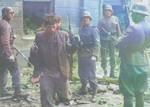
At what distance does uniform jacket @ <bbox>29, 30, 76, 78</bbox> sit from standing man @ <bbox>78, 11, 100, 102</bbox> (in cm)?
30

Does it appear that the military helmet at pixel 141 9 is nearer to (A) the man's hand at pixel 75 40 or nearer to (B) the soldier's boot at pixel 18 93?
(A) the man's hand at pixel 75 40

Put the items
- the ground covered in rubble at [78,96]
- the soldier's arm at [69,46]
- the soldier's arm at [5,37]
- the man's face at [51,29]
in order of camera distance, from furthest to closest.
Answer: the ground covered in rubble at [78,96] < the soldier's arm at [5,37] < the soldier's arm at [69,46] < the man's face at [51,29]

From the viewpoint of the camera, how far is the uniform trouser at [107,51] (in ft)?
12.9

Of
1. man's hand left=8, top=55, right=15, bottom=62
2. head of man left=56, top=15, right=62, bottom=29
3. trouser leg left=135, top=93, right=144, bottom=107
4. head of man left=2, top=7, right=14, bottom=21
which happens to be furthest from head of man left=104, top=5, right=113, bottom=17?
man's hand left=8, top=55, right=15, bottom=62

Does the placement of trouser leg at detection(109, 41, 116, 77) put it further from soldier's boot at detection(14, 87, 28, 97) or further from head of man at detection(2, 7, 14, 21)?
head of man at detection(2, 7, 14, 21)

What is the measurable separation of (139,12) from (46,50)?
131 cm

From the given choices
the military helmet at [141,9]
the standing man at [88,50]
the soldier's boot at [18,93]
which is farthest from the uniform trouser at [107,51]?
the soldier's boot at [18,93]

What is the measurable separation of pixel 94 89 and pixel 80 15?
3.76ft

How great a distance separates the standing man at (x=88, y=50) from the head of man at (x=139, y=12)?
695mm

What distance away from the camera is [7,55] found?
400 cm

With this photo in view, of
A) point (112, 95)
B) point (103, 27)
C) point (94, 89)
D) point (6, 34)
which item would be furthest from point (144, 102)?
point (6, 34)

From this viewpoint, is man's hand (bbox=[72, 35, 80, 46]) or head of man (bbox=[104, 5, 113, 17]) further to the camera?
head of man (bbox=[104, 5, 113, 17])

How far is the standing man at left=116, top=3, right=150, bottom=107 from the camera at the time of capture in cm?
344

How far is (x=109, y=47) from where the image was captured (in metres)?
4.02
